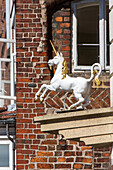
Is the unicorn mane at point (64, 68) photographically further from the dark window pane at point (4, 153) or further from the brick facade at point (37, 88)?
the dark window pane at point (4, 153)

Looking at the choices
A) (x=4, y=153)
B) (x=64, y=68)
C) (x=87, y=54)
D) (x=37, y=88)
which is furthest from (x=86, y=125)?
(x=4, y=153)

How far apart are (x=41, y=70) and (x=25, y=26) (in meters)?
0.86

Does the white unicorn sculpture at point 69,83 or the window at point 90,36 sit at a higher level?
the window at point 90,36

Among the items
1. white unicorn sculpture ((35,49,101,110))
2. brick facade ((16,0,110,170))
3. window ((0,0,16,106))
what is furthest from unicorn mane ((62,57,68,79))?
window ((0,0,16,106))

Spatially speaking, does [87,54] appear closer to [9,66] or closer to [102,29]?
[102,29]

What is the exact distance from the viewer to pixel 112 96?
8.03 metres

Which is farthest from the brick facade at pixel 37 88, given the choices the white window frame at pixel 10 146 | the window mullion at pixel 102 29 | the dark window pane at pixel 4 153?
the dark window pane at pixel 4 153

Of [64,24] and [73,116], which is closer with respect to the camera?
[73,116]

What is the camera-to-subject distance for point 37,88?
1169 cm

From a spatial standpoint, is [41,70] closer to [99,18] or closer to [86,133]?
[99,18]

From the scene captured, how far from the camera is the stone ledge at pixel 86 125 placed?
8.09 metres

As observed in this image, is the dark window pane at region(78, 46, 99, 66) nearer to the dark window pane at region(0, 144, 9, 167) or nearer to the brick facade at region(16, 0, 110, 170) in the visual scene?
the brick facade at region(16, 0, 110, 170)

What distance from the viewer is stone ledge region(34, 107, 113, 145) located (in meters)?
8.09

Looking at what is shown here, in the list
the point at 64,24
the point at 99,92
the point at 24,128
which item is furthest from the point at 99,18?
the point at 24,128
